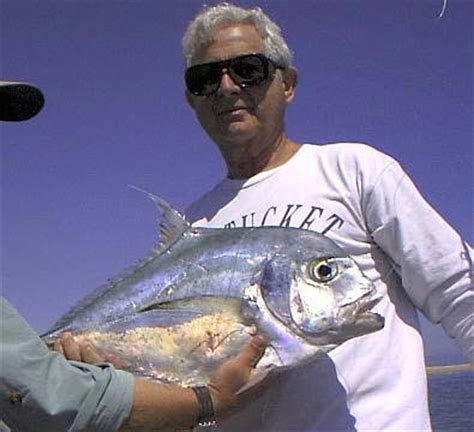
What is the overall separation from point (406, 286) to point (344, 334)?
1.54 feet

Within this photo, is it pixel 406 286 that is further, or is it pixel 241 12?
pixel 241 12

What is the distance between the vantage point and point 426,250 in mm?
2795

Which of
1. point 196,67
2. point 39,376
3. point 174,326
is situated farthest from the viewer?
point 196,67

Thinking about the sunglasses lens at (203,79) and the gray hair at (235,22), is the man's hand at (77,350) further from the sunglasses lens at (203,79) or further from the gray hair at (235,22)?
the gray hair at (235,22)

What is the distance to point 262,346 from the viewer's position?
8.48ft

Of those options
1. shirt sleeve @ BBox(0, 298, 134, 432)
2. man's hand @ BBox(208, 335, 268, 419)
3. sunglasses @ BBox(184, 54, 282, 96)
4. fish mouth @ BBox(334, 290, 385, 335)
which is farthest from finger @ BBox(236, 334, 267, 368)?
sunglasses @ BBox(184, 54, 282, 96)

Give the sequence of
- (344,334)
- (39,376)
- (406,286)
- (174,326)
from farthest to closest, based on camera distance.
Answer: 1. (406,286)
2. (174,326)
3. (344,334)
4. (39,376)

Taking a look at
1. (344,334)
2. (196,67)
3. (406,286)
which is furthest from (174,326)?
(196,67)

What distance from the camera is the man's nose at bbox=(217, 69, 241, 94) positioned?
10.7 feet

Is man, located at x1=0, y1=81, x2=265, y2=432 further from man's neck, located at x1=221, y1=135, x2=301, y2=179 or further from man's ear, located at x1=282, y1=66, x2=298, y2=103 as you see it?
man's ear, located at x1=282, y1=66, x2=298, y2=103

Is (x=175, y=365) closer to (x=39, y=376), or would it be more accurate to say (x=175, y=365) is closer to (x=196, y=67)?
(x=39, y=376)

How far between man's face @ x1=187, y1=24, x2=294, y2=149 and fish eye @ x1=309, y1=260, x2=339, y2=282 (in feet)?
2.61

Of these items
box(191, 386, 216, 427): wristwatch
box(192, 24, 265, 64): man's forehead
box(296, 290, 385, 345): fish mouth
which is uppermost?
box(192, 24, 265, 64): man's forehead

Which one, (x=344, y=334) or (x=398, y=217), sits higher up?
(x=398, y=217)
